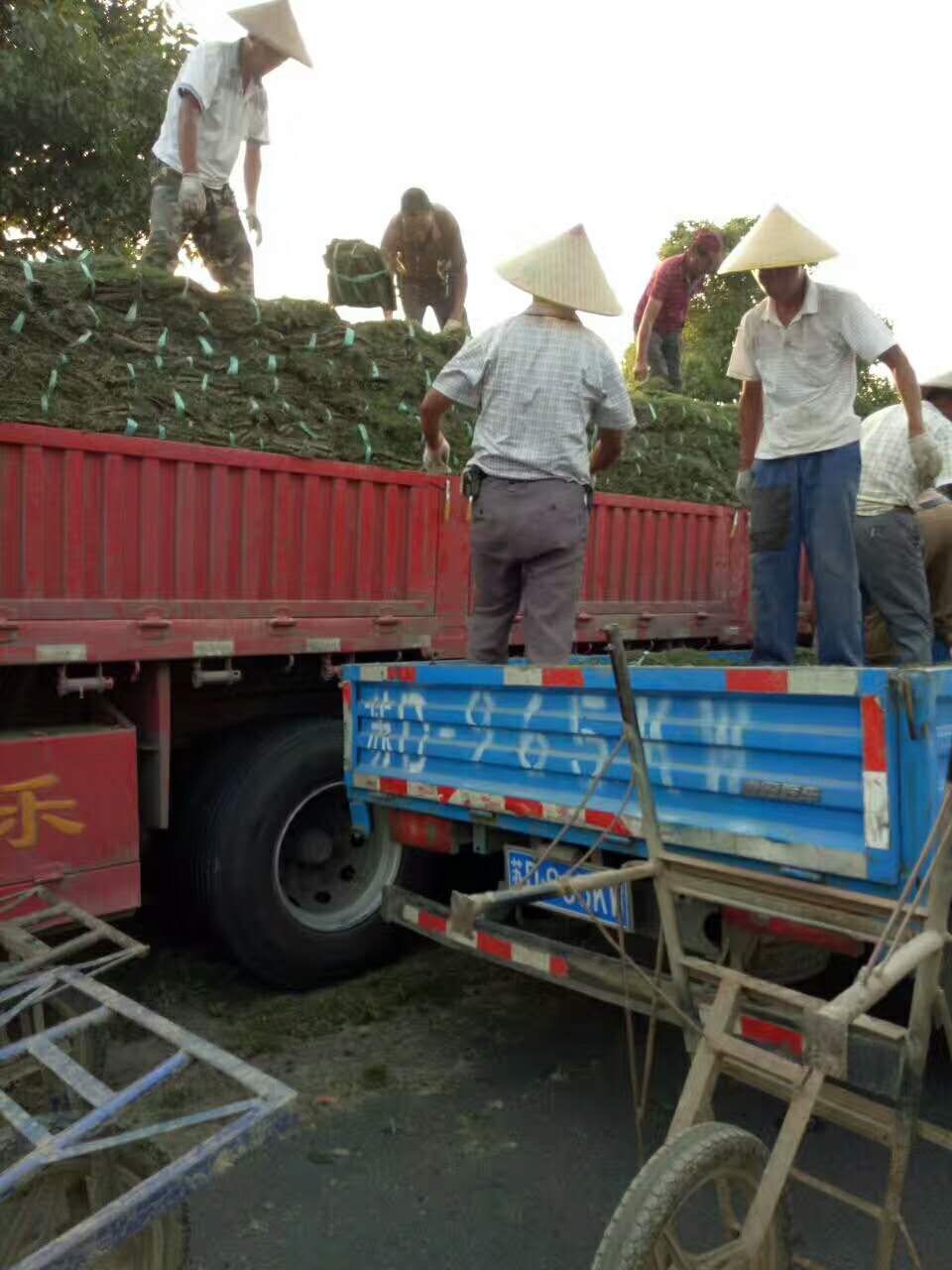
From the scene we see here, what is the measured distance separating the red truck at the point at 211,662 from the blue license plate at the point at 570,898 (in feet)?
4.14

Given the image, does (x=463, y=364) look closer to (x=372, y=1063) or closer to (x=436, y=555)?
(x=436, y=555)

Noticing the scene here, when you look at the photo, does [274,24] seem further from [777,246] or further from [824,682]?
[824,682]

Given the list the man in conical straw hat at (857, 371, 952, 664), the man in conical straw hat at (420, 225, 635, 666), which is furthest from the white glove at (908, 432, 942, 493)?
the man in conical straw hat at (420, 225, 635, 666)

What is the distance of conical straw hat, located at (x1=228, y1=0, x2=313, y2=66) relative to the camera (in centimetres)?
514

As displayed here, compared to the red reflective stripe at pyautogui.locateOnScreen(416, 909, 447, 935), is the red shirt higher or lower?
higher

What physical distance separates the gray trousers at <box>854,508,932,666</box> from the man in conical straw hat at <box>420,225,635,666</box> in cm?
130

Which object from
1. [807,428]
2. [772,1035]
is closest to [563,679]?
[772,1035]

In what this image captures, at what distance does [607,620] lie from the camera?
5.25 m

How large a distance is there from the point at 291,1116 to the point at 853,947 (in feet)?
4.37

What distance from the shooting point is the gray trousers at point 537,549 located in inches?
142

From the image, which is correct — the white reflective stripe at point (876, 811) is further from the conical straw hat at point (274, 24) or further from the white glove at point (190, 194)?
the conical straw hat at point (274, 24)

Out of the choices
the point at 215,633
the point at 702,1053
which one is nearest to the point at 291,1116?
the point at 702,1053

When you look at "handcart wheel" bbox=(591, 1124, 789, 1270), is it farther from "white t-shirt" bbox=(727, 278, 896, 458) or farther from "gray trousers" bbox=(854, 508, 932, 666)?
"gray trousers" bbox=(854, 508, 932, 666)

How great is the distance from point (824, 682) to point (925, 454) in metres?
1.87
